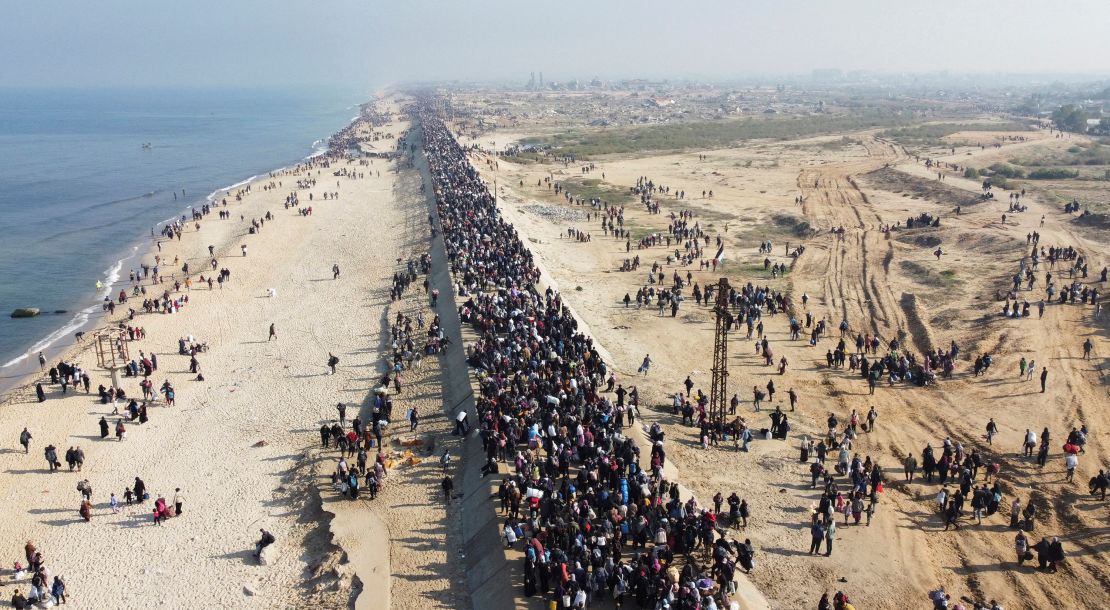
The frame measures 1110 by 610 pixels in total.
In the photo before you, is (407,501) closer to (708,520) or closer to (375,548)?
(375,548)

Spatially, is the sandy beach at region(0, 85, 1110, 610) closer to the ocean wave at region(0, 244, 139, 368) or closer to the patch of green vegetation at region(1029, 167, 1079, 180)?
the ocean wave at region(0, 244, 139, 368)

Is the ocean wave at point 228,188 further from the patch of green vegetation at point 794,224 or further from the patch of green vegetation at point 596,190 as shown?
the patch of green vegetation at point 794,224

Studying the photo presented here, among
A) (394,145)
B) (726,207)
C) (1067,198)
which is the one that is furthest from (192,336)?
(394,145)

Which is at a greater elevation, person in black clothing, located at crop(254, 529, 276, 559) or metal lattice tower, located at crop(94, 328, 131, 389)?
metal lattice tower, located at crop(94, 328, 131, 389)

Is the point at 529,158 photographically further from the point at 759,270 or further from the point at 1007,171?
the point at 759,270

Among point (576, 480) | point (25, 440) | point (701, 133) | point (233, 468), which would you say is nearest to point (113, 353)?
point (25, 440)

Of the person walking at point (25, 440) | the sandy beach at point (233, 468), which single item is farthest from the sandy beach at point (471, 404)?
the person walking at point (25, 440)

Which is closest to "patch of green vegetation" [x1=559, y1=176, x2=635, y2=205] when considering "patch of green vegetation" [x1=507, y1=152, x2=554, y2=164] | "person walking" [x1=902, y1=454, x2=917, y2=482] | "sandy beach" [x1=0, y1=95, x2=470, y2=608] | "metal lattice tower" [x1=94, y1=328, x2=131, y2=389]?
"patch of green vegetation" [x1=507, y1=152, x2=554, y2=164]
